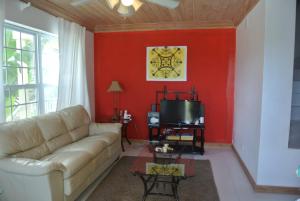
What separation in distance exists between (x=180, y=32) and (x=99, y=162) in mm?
3058

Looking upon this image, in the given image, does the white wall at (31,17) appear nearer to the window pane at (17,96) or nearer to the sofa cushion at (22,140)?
the window pane at (17,96)

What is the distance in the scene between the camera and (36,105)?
3951 mm

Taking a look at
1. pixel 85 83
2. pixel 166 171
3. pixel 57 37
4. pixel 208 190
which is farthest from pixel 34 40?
pixel 208 190

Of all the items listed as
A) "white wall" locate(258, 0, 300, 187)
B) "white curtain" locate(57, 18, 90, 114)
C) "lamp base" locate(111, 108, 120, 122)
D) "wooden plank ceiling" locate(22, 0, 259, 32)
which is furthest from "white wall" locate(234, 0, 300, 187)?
"white curtain" locate(57, 18, 90, 114)

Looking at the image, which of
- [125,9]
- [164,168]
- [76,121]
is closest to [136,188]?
[164,168]

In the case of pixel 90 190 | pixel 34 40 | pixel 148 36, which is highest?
pixel 148 36

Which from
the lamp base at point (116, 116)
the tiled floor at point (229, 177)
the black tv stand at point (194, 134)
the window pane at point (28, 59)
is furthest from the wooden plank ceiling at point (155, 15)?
the tiled floor at point (229, 177)

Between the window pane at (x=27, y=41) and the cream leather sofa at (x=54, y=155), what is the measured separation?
1.09m

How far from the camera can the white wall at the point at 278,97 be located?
2.89m

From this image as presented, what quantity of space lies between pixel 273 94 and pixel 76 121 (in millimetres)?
2868

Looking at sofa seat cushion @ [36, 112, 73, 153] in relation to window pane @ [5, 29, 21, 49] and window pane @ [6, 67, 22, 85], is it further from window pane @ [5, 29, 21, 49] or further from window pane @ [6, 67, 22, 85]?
window pane @ [5, 29, 21, 49]

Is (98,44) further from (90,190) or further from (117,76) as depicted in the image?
(90,190)

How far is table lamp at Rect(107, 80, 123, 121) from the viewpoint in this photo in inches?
197

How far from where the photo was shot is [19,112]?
11.7 feet
